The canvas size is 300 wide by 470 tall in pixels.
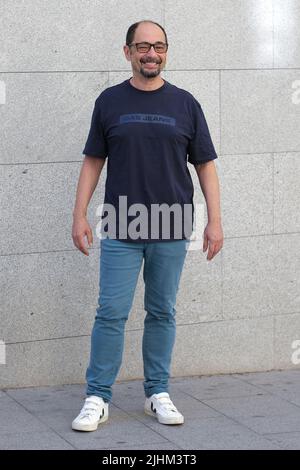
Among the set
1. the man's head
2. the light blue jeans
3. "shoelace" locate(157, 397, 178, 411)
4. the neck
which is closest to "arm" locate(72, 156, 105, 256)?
the light blue jeans

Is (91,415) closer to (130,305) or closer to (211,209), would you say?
(130,305)

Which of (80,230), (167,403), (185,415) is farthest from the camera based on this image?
(185,415)

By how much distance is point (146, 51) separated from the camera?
5.43 metres

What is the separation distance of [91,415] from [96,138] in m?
1.38

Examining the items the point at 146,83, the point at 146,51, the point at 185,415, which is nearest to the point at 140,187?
the point at 146,83

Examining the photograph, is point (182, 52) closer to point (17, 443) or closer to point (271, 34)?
point (271, 34)

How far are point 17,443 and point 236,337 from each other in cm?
190

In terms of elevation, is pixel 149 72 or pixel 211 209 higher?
pixel 149 72

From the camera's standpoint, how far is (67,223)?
6.30 m

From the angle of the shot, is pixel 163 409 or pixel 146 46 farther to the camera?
pixel 163 409

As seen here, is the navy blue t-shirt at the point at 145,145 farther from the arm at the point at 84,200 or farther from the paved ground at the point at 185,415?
the paved ground at the point at 185,415

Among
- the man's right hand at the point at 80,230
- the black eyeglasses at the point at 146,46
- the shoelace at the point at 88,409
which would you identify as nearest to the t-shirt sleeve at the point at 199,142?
the black eyeglasses at the point at 146,46

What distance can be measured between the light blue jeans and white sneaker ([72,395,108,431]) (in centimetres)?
5
